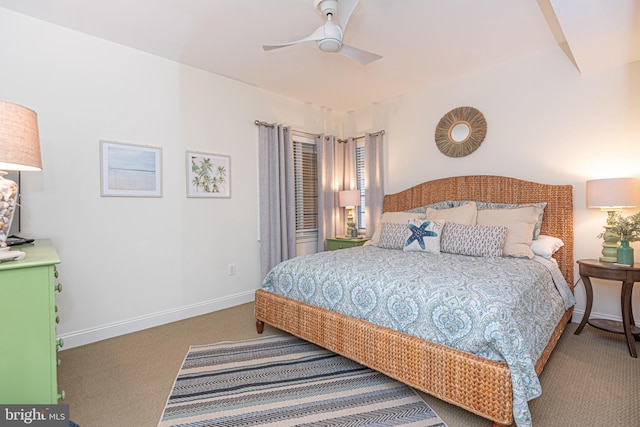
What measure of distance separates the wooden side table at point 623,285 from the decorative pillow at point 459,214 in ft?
2.95

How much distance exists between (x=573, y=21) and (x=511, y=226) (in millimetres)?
1539

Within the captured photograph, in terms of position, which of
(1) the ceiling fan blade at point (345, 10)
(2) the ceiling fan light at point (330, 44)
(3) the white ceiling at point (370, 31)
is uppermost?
(3) the white ceiling at point (370, 31)

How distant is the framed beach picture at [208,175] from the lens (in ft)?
10.8

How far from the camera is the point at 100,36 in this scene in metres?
2.71

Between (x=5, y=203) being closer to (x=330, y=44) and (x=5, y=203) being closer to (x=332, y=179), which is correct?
(x=330, y=44)

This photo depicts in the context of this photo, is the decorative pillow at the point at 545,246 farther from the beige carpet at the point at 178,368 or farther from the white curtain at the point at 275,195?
the white curtain at the point at 275,195

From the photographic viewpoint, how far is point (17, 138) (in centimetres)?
143

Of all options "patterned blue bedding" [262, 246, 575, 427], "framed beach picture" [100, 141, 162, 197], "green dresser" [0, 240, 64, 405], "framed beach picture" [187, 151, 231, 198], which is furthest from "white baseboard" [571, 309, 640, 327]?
"framed beach picture" [100, 141, 162, 197]

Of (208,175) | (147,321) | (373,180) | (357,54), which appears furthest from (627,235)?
(147,321)

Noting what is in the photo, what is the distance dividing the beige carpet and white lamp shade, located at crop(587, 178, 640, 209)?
1084 mm

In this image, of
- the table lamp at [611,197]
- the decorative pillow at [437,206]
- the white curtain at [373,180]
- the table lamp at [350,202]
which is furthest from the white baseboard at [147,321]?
the table lamp at [611,197]

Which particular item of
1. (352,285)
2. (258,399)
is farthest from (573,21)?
(258,399)

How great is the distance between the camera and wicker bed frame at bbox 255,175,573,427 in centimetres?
150

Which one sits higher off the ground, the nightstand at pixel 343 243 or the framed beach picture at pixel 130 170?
the framed beach picture at pixel 130 170
